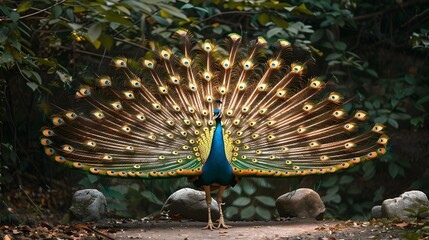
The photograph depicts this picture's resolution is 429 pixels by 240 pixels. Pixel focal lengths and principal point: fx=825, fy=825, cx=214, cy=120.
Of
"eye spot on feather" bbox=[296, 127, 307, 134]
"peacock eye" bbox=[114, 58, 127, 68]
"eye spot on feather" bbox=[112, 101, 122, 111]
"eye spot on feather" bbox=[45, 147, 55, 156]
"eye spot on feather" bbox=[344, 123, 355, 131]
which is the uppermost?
"peacock eye" bbox=[114, 58, 127, 68]

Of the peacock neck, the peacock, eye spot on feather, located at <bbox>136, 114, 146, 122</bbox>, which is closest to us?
the peacock neck

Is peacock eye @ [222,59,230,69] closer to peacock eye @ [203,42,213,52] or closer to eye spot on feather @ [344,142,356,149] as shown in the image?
peacock eye @ [203,42,213,52]

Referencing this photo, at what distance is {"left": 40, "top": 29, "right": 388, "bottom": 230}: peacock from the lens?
300 inches

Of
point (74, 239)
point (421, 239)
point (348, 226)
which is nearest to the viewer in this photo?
point (421, 239)

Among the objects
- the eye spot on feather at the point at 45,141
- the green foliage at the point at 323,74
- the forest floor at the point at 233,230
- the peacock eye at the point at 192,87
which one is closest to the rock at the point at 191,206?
the forest floor at the point at 233,230

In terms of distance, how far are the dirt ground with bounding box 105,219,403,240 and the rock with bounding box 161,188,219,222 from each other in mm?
228

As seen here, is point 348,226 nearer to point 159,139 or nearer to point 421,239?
point 421,239

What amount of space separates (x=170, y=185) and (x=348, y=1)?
3.39 m

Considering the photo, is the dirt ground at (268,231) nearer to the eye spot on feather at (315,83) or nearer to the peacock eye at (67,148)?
the peacock eye at (67,148)

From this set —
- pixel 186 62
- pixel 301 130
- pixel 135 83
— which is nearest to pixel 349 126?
pixel 301 130

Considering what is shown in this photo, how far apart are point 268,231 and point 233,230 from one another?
0.33m

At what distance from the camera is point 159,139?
7.87 m

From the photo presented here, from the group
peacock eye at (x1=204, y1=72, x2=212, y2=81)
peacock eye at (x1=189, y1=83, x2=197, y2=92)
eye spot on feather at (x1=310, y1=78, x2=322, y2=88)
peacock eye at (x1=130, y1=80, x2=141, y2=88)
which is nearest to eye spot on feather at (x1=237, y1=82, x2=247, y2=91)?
peacock eye at (x1=204, y1=72, x2=212, y2=81)

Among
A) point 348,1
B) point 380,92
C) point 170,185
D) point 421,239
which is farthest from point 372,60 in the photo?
point 421,239
